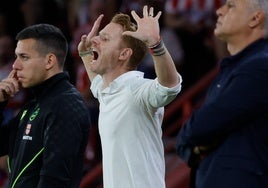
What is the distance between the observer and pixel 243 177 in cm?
457

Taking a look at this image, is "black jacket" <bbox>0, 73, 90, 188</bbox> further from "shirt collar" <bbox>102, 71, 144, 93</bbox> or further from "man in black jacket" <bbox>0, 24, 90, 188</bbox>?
"shirt collar" <bbox>102, 71, 144, 93</bbox>

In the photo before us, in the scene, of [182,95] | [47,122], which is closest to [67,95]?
[47,122]

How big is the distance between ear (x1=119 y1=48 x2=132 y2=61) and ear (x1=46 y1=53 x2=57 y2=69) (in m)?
0.46

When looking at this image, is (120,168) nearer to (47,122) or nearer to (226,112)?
(47,122)

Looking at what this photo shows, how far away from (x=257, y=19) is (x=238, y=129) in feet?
1.95

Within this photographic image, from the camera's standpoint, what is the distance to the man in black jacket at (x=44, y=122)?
17.0 feet

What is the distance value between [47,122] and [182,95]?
3.92 m

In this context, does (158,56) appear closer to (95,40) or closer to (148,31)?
(148,31)

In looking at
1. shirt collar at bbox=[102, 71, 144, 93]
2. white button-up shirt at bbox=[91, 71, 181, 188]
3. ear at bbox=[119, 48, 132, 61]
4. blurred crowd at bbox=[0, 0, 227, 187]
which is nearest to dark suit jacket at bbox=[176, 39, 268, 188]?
white button-up shirt at bbox=[91, 71, 181, 188]

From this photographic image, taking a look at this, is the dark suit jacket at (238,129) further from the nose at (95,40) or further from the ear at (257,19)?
the nose at (95,40)

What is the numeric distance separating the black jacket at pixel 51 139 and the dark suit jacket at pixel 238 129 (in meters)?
0.84

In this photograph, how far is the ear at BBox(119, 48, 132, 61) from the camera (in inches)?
210

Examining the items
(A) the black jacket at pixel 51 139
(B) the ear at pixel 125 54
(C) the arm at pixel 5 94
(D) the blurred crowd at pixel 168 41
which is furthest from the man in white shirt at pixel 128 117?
(D) the blurred crowd at pixel 168 41

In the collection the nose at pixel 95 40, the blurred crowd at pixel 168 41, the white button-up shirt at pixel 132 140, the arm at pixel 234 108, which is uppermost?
the nose at pixel 95 40
